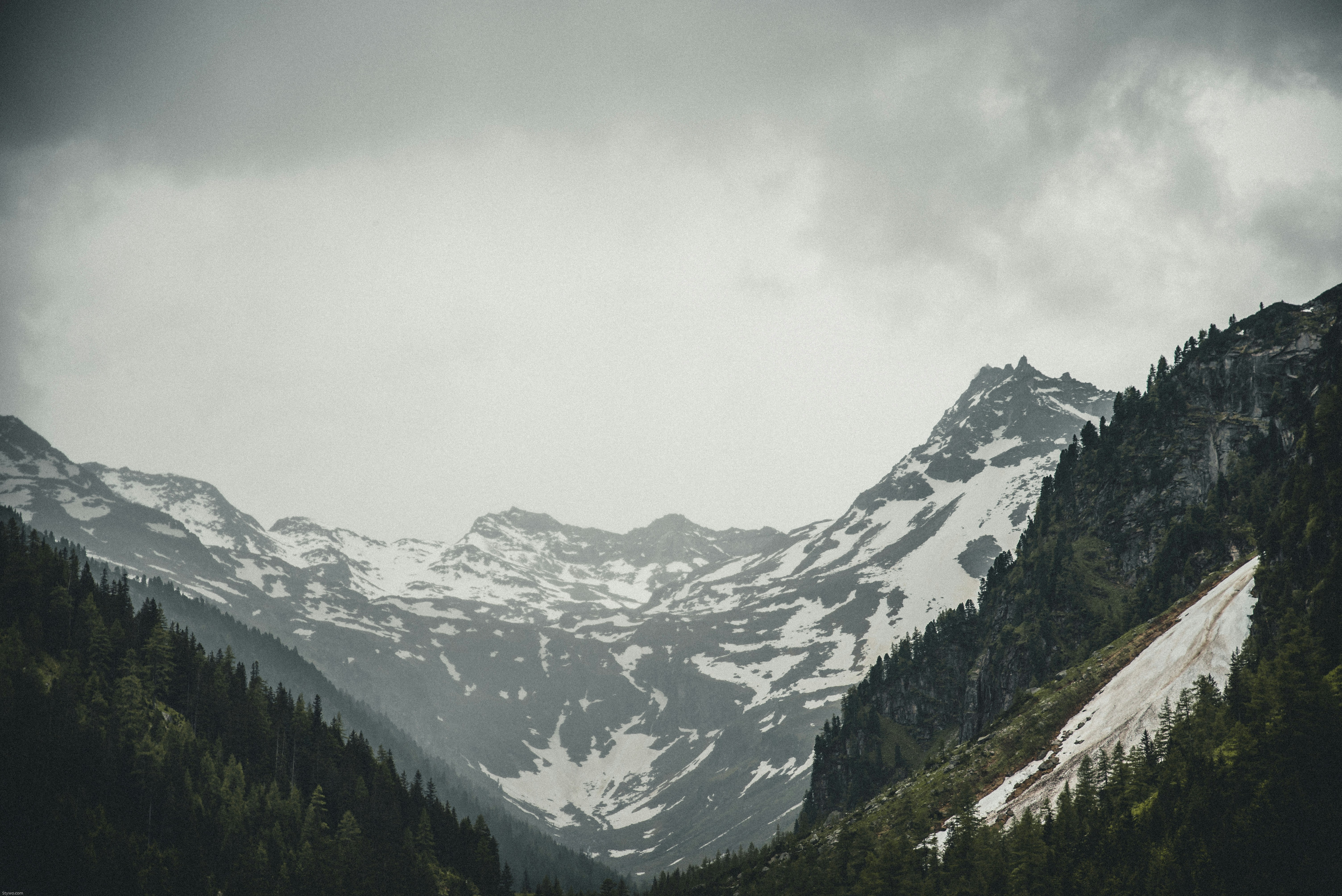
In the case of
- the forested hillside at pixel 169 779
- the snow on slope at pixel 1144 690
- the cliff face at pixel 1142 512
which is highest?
the cliff face at pixel 1142 512

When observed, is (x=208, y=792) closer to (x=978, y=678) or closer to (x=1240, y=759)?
(x=1240, y=759)

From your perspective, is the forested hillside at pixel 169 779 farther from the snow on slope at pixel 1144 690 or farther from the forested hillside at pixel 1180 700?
the snow on slope at pixel 1144 690

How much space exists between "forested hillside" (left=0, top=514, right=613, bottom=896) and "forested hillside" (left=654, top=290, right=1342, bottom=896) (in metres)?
45.1

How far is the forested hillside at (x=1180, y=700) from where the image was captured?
69.0 m

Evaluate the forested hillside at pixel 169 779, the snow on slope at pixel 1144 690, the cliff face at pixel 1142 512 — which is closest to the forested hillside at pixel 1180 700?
the cliff face at pixel 1142 512

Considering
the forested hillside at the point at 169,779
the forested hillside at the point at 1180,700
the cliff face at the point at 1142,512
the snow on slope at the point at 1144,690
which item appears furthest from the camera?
the cliff face at the point at 1142,512

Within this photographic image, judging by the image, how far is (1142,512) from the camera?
16225cm

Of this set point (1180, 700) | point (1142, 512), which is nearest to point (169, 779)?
point (1180, 700)

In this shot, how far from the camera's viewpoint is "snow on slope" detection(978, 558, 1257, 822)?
94.4 metres

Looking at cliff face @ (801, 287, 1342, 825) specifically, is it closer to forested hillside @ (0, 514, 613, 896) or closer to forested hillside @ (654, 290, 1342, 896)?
forested hillside @ (654, 290, 1342, 896)

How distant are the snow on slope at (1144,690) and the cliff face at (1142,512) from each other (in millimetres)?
29536

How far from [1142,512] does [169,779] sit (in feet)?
524

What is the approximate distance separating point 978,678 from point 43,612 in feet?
531

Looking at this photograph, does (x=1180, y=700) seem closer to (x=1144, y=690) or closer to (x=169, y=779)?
(x=1144, y=690)
